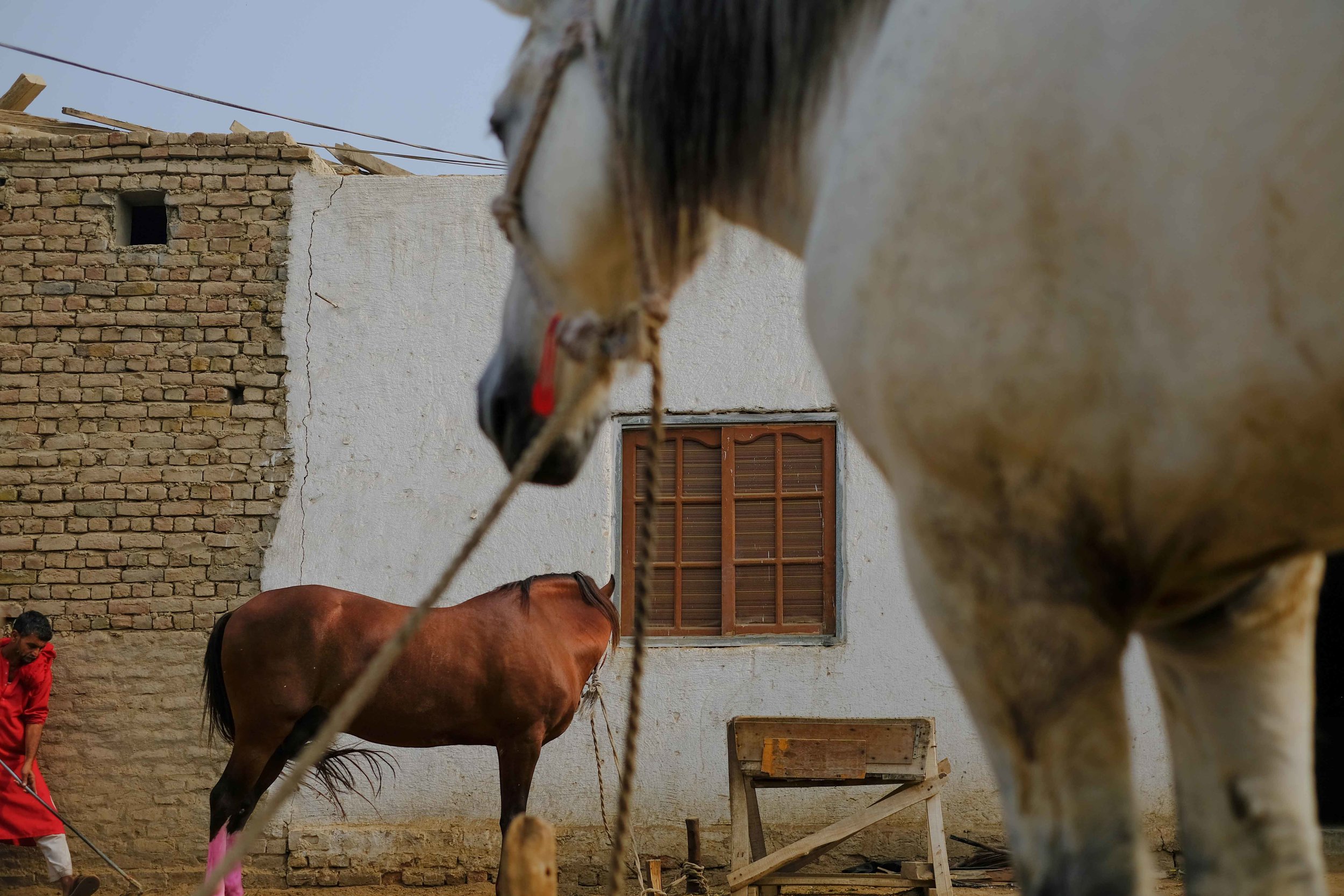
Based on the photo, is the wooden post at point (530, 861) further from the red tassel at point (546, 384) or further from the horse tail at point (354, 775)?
the horse tail at point (354, 775)

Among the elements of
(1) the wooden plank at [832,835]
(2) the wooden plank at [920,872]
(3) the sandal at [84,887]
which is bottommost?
(3) the sandal at [84,887]

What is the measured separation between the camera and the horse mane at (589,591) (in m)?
6.45

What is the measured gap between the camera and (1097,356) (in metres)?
0.94

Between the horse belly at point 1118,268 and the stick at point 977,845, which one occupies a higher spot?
the horse belly at point 1118,268

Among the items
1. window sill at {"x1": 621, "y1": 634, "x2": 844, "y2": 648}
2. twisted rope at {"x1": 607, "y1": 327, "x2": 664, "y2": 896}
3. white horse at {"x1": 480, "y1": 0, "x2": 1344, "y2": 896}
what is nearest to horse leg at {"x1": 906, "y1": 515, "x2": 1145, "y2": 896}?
white horse at {"x1": 480, "y1": 0, "x2": 1344, "y2": 896}

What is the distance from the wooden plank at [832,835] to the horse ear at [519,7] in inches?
182

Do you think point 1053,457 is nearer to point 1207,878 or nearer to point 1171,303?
point 1171,303

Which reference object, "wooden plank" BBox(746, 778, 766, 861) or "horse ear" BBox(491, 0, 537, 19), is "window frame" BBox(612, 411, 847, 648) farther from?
"horse ear" BBox(491, 0, 537, 19)

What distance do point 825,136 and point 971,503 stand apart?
439 millimetres

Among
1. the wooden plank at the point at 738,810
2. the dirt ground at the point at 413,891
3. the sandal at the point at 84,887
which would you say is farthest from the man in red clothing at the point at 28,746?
the wooden plank at the point at 738,810

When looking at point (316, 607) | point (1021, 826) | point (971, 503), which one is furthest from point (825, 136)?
point (316, 607)

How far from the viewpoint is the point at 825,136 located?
4.00 feet

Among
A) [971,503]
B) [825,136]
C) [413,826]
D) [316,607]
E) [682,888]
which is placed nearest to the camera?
[971,503]

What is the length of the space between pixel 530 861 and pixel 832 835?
161 inches
